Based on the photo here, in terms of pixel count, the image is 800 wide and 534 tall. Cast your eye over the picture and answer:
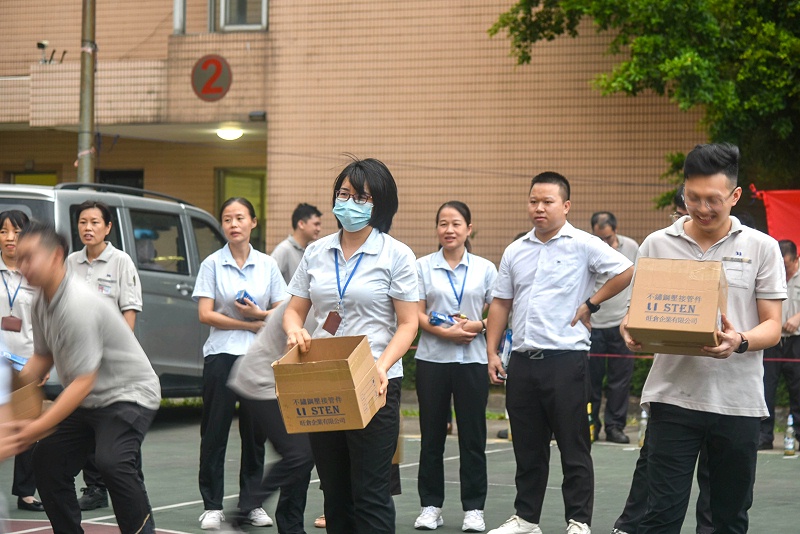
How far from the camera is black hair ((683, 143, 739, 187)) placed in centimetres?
496

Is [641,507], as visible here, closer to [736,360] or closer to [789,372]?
[736,360]

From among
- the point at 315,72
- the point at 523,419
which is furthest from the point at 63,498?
the point at 315,72

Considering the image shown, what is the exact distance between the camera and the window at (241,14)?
55.6 ft

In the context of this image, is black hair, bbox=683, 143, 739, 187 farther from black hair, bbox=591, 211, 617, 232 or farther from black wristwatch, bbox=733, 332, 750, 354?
black hair, bbox=591, 211, 617, 232

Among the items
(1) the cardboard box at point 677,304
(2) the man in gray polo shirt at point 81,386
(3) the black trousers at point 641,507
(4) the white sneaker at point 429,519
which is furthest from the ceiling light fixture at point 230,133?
(1) the cardboard box at point 677,304

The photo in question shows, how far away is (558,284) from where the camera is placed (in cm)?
714

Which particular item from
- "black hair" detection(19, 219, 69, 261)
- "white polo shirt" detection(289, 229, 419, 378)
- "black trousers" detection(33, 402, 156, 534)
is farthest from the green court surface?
"black hair" detection(19, 219, 69, 261)

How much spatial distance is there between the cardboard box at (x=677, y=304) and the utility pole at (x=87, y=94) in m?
10.4

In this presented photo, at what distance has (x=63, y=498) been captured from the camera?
5.75 m

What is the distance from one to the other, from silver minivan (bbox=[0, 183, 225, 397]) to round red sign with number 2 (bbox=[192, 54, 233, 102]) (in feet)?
15.3

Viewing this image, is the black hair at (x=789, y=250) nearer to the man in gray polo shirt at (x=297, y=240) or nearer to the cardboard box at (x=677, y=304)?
the man in gray polo shirt at (x=297, y=240)

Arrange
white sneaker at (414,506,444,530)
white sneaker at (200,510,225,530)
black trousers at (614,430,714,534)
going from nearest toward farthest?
black trousers at (614,430,714,534) → white sneaker at (200,510,225,530) → white sneaker at (414,506,444,530)

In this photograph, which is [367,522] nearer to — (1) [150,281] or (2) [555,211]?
(2) [555,211]

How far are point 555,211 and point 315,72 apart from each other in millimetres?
9816
